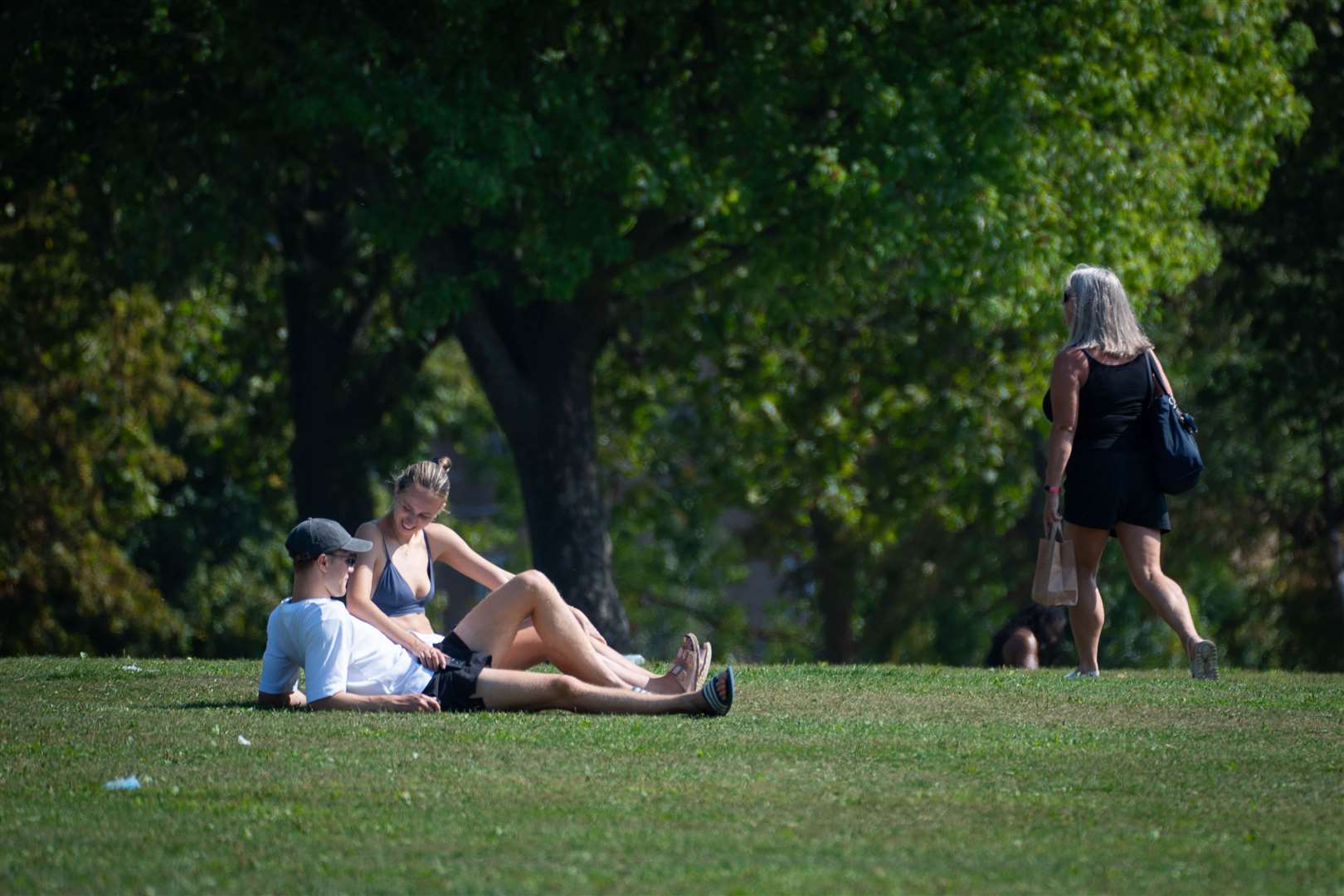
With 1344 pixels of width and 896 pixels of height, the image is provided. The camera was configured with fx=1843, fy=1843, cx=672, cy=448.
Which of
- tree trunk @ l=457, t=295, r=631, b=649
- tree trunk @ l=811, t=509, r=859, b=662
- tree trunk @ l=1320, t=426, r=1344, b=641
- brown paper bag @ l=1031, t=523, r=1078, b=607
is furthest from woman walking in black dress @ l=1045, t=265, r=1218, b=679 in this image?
tree trunk @ l=811, t=509, r=859, b=662

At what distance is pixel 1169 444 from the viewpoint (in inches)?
382

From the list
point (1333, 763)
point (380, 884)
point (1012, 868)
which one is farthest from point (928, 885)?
point (1333, 763)

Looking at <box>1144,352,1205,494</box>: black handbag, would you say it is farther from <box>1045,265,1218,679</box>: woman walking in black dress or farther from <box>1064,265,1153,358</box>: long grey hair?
<box>1064,265,1153,358</box>: long grey hair

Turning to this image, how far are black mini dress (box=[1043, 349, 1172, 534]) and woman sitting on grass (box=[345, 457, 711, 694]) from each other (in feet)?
7.48

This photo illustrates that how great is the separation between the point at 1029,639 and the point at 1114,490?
13.0 feet

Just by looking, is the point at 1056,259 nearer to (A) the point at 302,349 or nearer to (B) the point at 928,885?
(A) the point at 302,349

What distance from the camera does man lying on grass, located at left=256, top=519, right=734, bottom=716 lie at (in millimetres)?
8414

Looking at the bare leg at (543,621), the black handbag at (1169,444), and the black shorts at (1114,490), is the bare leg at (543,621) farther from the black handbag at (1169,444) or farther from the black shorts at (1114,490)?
the black handbag at (1169,444)

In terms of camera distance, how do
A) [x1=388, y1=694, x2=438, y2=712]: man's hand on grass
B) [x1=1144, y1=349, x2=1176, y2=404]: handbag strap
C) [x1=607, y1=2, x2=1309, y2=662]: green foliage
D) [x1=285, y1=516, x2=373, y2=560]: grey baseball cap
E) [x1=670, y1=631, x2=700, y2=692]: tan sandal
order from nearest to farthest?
[x1=285, y1=516, x2=373, y2=560]: grey baseball cap, [x1=388, y1=694, x2=438, y2=712]: man's hand on grass, [x1=670, y1=631, x2=700, y2=692]: tan sandal, [x1=1144, y1=349, x2=1176, y2=404]: handbag strap, [x1=607, y1=2, x2=1309, y2=662]: green foliage

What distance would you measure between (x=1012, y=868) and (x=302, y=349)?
56.1 ft

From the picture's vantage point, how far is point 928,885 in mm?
5227

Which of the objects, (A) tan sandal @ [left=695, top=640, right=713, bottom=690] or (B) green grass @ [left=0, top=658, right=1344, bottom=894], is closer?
(B) green grass @ [left=0, top=658, right=1344, bottom=894]

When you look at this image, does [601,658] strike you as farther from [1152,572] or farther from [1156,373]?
[1156,373]

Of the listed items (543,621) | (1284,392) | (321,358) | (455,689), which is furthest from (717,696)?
(1284,392)
